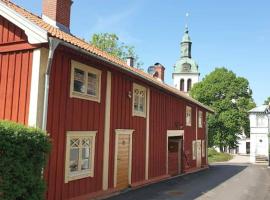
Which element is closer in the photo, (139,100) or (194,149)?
(139,100)

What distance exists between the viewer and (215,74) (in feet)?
187

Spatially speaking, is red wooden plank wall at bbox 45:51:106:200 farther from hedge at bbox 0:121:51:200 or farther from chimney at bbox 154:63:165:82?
chimney at bbox 154:63:165:82

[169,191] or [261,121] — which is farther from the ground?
[261,121]

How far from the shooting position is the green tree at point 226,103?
174 feet

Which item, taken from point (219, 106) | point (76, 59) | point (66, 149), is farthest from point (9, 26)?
point (219, 106)

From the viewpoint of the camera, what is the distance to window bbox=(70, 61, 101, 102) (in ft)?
39.1

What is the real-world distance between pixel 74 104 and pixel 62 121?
0.83 m

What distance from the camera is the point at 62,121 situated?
11.3 m

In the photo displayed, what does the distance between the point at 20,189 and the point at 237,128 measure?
4843 centimetres

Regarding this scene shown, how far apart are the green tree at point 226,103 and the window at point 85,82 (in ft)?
138

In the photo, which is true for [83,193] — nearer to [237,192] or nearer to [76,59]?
[76,59]

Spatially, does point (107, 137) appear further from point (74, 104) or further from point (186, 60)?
point (186, 60)

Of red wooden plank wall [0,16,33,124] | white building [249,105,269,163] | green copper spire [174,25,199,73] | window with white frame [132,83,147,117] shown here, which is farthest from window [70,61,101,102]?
green copper spire [174,25,199,73]

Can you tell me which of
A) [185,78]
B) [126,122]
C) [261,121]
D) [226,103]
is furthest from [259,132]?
[126,122]
